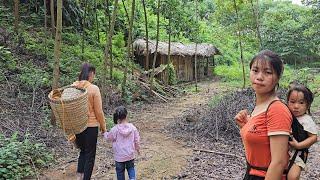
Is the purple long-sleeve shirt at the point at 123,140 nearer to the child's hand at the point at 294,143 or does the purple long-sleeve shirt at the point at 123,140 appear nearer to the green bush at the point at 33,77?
the child's hand at the point at 294,143

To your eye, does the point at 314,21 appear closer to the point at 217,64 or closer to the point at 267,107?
the point at 217,64

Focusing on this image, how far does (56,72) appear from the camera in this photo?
763 centimetres

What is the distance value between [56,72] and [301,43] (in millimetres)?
31113

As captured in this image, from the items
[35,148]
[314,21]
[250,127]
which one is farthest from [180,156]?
[314,21]

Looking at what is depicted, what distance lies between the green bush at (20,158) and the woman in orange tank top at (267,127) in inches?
165

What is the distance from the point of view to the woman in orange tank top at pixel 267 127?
198 cm

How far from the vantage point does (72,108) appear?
181 inches

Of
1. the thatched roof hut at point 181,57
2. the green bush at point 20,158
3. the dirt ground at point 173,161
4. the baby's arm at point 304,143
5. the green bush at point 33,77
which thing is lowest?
the dirt ground at point 173,161

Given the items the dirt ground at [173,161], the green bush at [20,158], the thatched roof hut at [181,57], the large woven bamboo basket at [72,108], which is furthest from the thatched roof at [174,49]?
the large woven bamboo basket at [72,108]

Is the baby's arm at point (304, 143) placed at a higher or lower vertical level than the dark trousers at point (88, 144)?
higher

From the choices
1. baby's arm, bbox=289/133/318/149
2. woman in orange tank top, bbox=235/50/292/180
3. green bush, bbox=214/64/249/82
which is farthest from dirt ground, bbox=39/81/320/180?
green bush, bbox=214/64/249/82

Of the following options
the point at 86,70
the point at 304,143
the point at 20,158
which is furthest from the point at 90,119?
the point at 304,143

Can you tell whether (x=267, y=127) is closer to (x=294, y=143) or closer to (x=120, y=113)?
(x=294, y=143)

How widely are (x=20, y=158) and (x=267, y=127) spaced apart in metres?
4.91
